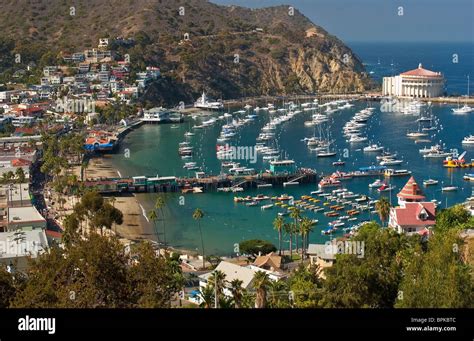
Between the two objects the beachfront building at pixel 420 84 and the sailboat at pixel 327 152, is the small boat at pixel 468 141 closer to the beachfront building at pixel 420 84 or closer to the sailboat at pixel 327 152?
the sailboat at pixel 327 152

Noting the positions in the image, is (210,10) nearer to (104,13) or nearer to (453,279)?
(104,13)

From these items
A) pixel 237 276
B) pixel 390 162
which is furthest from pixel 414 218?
pixel 390 162

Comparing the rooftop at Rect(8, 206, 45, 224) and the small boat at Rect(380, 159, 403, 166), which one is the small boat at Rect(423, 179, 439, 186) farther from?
the rooftop at Rect(8, 206, 45, 224)

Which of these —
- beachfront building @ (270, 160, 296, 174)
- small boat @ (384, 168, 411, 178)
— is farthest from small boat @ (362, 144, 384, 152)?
beachfront building @ (270, 160, 296, 174)

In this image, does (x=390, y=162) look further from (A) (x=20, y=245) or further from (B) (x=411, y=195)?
(A) (x=20, y=245)

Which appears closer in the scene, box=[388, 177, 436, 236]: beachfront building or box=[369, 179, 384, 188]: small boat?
box=[388, 177, 436, 236]: beachfront building
